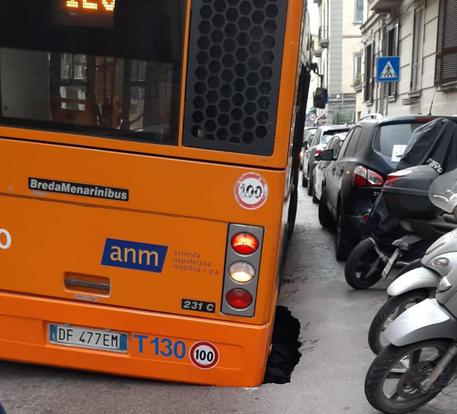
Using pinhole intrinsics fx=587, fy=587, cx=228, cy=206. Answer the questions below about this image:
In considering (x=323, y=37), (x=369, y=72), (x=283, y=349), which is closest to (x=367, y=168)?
(x=283, y=349)

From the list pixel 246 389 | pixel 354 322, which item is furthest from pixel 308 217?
pixel 246 389

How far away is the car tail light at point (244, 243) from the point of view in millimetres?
3312

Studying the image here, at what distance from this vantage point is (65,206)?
3.40 m

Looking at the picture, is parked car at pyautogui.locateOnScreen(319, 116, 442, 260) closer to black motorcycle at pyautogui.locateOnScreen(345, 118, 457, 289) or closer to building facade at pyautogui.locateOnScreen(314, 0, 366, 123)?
black motorcycle at pyautogui.locateOnScreen(345, 118, 457, 289)

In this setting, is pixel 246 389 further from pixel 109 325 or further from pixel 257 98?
pixel 257 98

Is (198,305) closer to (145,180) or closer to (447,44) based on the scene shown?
(145,180)

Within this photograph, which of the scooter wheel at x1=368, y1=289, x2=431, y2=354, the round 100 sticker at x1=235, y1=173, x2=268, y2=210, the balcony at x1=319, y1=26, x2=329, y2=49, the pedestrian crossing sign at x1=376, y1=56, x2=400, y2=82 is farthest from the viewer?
the balcony at x1=319, y1=26, x2=329, y2=49

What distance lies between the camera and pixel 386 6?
20438 mm

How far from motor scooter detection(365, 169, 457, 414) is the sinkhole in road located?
31.1 inches

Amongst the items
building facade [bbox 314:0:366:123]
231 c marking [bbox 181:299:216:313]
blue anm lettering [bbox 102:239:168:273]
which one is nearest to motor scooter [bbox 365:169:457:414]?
231 c marking [bbox 181:299:216:313]

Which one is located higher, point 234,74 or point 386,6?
point 386,6

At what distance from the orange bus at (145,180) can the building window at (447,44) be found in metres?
11.7

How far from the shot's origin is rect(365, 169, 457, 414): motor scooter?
3.12 meters

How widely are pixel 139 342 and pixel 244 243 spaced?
0.89 metres
